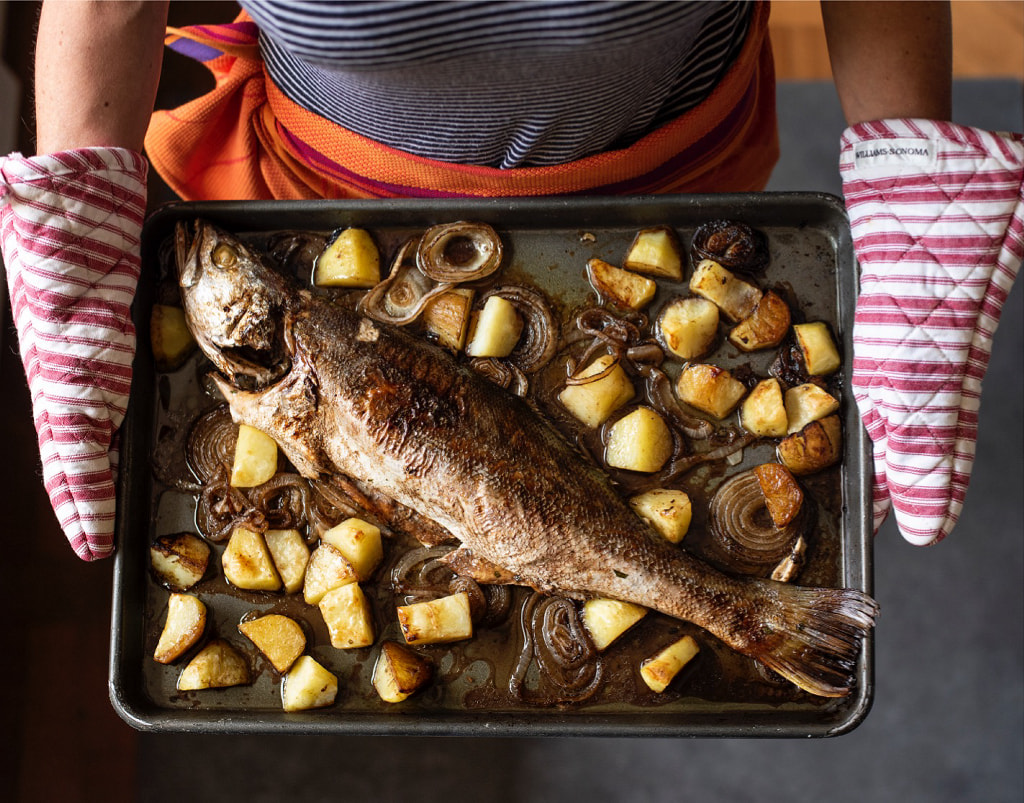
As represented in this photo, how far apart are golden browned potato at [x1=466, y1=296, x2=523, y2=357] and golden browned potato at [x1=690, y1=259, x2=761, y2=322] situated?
13.9 inches

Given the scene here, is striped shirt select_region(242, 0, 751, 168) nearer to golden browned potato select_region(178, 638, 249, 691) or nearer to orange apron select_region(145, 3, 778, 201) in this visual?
orange apron select_region(145, 3, 778, 201)

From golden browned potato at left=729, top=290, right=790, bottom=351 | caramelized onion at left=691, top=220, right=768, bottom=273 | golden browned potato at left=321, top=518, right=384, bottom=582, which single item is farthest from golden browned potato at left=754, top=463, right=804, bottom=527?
golden browned potato at left=321, top=518, right=384, bottom=582

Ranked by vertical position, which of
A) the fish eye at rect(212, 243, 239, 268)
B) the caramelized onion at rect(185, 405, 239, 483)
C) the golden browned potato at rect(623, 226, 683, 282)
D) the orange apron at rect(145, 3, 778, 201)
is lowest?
the caramelized onion at rect(185, 405, 239, 483)

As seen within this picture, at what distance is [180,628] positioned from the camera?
61.6 inches

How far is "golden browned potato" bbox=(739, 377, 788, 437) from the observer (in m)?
1.56

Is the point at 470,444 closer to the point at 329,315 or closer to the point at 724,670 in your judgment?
the point at 329,315

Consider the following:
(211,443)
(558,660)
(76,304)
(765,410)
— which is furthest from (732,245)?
(76,304)

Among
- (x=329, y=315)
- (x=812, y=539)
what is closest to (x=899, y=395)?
(x=812, y=539)

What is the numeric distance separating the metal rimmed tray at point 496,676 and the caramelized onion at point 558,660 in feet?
0.11

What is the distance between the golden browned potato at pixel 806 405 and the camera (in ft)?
5.11

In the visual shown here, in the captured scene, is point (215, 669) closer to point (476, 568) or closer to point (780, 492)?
point (476, 568)

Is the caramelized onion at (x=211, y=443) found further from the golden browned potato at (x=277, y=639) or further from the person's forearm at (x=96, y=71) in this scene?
the person's forearm at (x=96, y=71)

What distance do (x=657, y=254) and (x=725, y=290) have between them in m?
0.15

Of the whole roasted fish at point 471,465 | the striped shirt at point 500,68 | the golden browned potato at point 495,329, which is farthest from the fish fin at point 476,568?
the striped shirt at point 500,68
